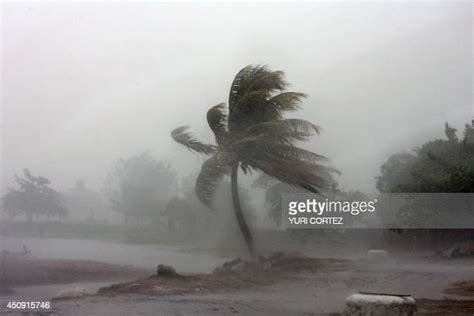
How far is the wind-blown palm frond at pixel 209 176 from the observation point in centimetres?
372

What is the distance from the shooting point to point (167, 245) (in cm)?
371

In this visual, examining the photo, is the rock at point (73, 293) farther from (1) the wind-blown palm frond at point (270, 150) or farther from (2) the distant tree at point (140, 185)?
(1) the wind-blown palm frond at point (270, 150)

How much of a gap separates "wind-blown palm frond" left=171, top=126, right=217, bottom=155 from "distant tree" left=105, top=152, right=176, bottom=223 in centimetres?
20

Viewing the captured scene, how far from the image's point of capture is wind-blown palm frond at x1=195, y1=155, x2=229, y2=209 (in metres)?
3.72

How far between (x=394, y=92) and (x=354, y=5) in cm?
70

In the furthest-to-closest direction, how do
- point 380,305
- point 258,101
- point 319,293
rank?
point 258,101 → point 319,293 → point 380,305

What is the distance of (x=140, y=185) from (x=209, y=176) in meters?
0.50

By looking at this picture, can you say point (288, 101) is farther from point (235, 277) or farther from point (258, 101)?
point (235, 277)

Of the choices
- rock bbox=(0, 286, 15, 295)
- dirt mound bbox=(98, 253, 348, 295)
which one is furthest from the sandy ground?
rock bbox=(0, 286, 15, 295)

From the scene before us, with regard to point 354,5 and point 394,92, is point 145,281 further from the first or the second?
point 354,5

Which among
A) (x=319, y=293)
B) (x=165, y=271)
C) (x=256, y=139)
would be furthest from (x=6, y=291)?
(x=319, y=293)

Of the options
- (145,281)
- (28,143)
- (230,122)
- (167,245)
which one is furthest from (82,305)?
(230,122)

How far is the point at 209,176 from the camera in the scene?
3727 millimetres

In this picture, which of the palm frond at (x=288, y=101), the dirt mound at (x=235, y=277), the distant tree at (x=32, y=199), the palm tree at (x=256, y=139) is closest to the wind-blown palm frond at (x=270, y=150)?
the palm tree at (x=256, y=139)
